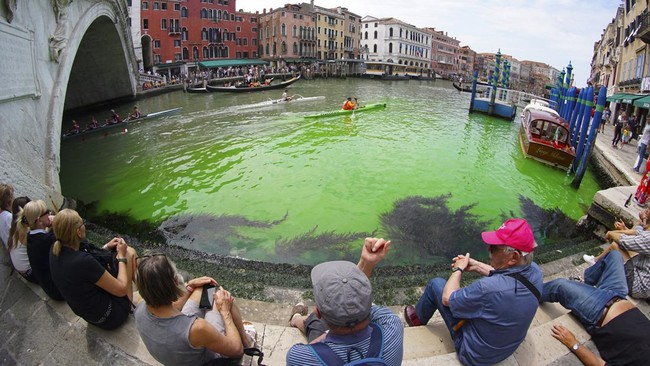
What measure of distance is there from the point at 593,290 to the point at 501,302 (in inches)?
51.6

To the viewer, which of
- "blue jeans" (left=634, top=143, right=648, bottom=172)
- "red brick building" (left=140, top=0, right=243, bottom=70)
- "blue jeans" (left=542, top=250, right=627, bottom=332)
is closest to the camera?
"blue jeans" (left=542, top=250, right=627, bottom=332)

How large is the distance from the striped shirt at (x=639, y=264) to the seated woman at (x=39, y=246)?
5.65 metres

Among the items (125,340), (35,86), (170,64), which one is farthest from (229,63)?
(125,340)

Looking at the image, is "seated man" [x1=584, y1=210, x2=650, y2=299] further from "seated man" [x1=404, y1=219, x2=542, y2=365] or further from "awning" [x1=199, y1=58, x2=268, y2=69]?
"awning" [x1=199, y1=58, x2=268, y2=69]

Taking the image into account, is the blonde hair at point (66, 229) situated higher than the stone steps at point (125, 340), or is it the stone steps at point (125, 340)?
the blonde hair at point (66, 229)

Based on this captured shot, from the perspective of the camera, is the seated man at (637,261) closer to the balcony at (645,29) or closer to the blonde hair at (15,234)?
the blonde hair at (15,234)

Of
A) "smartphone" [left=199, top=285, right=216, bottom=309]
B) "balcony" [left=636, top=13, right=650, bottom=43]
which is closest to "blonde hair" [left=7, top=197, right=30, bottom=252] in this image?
"smartphone" [left=199, top=285, right=216, bottom=309]

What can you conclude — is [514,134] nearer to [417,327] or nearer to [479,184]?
[479,184]

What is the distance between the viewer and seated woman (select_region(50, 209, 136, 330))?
2.71 metres

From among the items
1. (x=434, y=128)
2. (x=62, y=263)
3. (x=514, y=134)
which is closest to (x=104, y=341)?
(x=62, y=263)

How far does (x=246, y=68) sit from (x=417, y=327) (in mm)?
51972

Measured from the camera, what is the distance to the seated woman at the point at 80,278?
2.71 metres

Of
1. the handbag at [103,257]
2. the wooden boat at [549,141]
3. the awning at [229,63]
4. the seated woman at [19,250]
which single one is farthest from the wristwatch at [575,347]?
the awning at [229,63]

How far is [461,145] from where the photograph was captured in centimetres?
1653
